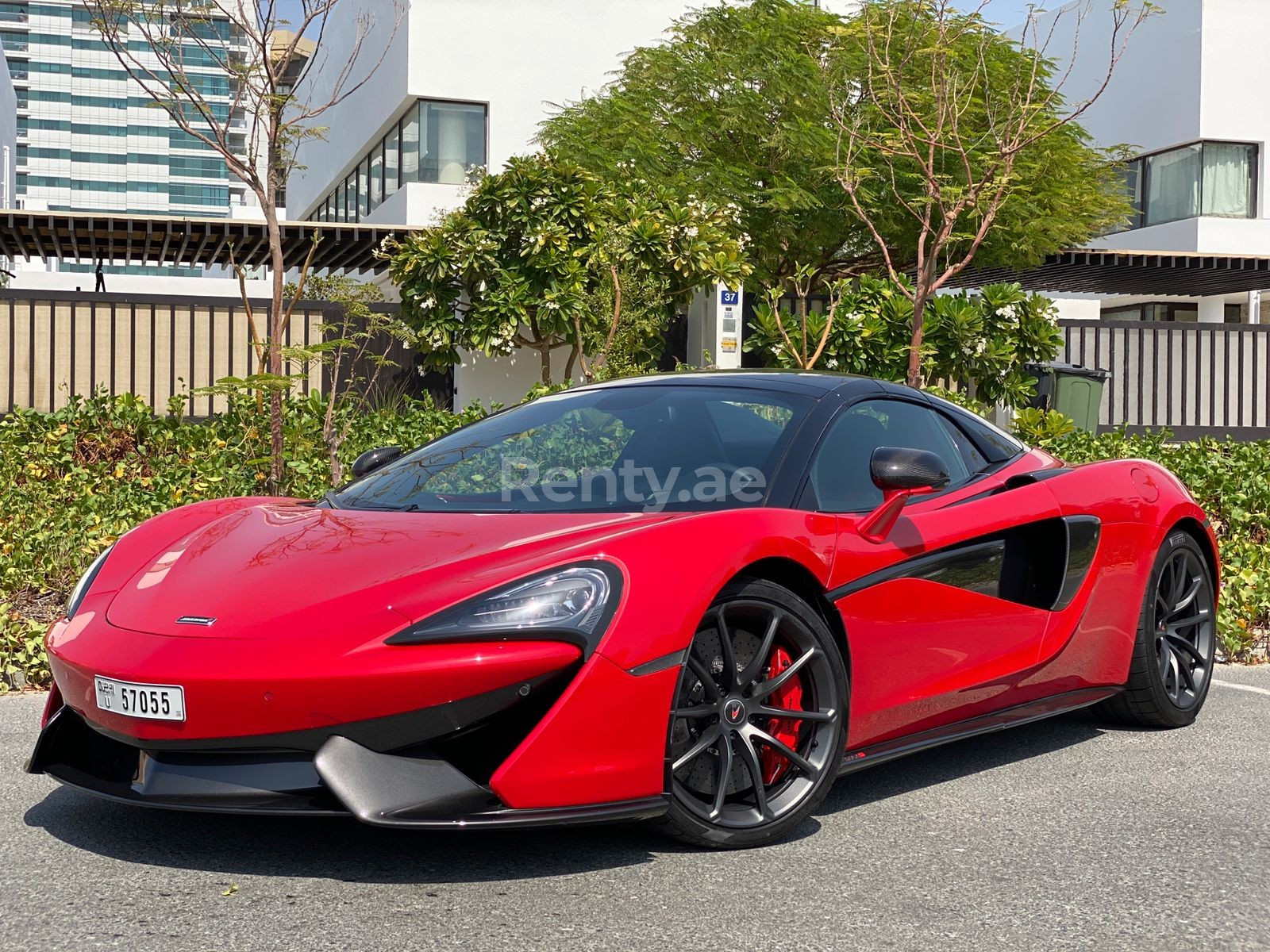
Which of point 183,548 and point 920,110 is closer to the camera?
point 183,548

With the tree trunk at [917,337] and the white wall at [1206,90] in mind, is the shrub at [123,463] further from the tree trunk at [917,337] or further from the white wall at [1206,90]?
the white wall at [1206,90]

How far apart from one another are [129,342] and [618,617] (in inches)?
471

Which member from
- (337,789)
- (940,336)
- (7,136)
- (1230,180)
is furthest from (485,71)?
(7,136)

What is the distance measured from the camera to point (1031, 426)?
38.2 ft

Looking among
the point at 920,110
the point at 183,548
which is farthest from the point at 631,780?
the point at 920,110

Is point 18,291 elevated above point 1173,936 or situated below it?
above

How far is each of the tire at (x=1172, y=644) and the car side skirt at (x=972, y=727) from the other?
15 cm

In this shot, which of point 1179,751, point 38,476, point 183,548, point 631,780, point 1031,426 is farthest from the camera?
point 1031,426

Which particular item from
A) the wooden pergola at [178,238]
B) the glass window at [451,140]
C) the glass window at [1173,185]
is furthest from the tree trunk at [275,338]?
the glass window at [1173,185]

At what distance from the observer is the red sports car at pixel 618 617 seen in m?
3.27

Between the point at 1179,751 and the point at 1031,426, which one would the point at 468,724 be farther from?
the point at 1031,426

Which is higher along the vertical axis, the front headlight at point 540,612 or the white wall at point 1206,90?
the white wall at point 1206,90

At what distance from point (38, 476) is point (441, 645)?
7229 millimetres

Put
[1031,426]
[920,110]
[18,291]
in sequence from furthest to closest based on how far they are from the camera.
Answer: [920,110] → [18,291] → [1031,426]
